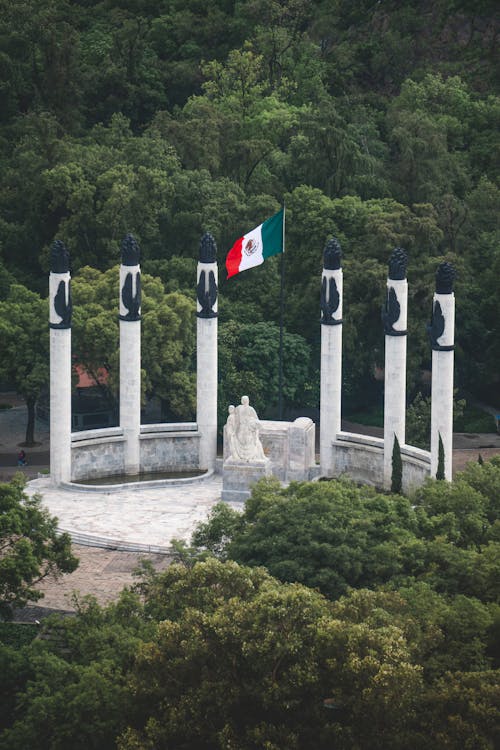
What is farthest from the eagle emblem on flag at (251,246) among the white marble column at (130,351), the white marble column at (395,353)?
the white marble column at (395,353)

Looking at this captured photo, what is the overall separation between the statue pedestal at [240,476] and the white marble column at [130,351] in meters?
6.48

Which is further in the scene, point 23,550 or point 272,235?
point 272,235

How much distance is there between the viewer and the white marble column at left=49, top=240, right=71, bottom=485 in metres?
102

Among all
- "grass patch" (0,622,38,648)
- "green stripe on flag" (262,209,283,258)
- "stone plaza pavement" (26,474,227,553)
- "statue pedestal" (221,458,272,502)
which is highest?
"green stripe on flag" (262,209,283,258)

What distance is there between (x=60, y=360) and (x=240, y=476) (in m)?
10.2

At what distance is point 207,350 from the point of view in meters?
106

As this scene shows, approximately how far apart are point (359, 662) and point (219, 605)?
636 cm

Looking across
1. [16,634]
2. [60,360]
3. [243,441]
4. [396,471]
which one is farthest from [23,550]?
[396,471]

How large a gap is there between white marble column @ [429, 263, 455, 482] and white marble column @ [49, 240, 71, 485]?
17.1 meters

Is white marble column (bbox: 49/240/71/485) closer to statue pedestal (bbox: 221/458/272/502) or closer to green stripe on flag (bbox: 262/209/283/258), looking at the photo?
statue pedestal (bbox: 221/458/272/502)

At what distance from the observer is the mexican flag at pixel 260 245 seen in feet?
348

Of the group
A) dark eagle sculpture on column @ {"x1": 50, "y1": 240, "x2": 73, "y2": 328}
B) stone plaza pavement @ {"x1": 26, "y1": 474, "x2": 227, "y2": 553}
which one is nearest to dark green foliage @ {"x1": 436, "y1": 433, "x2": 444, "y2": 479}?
stone plaza pavement @ {"x1": 26, "y1": 474, "x2": 227, "y2": 553}

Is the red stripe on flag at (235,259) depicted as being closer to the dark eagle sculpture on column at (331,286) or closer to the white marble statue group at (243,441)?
the dark eagle sculpture on column at (331,286)

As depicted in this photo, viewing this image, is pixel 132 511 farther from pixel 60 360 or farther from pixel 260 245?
pixel 260 245
